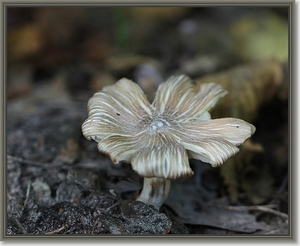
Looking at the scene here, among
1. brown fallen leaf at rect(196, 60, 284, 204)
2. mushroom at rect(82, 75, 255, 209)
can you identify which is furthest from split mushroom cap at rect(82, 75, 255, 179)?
brown fallen leaf at rect(196, 60, 284, 204)

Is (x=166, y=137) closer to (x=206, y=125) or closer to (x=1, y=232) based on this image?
(x=206, y=125)

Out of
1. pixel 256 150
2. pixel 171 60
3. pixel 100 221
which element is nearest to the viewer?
pixel 100 221

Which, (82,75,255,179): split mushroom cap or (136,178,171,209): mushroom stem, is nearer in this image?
(82,75,255,179): split mushroom cap

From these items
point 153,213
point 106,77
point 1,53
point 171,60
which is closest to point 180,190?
point 153,213

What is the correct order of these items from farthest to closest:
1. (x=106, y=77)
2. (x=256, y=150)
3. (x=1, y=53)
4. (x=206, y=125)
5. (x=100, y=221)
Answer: (x=106, y=77), (x=256, y=150), (x=1, y=53), (x=206, y=125), (x=100, y=221)

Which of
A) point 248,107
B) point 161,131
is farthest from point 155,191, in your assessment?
point 248,107

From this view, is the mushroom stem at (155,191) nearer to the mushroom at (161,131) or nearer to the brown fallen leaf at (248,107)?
the mushroom at (161,131)

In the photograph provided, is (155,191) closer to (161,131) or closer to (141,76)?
(161,131)

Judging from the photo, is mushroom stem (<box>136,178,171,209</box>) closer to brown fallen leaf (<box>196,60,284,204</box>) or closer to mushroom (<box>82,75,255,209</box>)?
mushroom (<box>82,75,255,209</box>)
